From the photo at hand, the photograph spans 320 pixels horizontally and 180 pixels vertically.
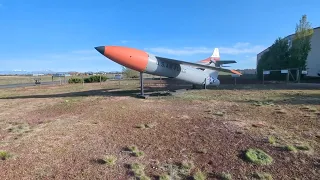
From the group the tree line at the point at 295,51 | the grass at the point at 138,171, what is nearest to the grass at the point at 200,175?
the grass at the point at 138,171

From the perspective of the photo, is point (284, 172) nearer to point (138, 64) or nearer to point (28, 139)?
point (28, 139)

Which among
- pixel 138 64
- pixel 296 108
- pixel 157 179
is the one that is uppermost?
pixel 138 64

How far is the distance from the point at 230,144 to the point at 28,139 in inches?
186

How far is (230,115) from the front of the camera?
25.3ft

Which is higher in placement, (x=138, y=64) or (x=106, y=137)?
(x=138, y=64)

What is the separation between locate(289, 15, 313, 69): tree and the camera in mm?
28188

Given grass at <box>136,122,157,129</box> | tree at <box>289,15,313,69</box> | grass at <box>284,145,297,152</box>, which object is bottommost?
grass at <box>284,145,297,152</box>

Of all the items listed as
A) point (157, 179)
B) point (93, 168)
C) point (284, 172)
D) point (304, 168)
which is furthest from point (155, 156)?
point (304, 168)

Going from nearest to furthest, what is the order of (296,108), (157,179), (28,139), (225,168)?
(157,179) < (225,168) < (28,139) < (296,108)

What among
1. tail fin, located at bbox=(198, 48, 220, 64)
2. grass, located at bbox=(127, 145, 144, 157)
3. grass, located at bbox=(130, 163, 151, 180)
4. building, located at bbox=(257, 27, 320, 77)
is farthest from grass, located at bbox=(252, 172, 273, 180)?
building, located at bbox=(257, 27, 320, 77)

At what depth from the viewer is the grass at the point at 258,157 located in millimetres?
4038

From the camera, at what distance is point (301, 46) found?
2803cm

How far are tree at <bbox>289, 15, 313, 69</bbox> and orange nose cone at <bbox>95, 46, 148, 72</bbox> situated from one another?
24273 mm

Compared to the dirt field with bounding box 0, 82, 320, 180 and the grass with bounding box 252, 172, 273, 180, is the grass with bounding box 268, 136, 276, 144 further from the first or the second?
the grass with bounding box 252, 172, 273, 180
